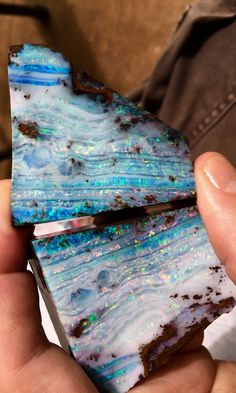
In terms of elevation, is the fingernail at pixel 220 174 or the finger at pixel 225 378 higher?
the fingernail at pixel 220 174

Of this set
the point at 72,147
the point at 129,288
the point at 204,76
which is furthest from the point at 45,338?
the point at 204,76

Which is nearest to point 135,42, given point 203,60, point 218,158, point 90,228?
point 203,60

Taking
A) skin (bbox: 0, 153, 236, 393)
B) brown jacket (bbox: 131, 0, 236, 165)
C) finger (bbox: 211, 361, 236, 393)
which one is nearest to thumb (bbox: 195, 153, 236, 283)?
skin (bbox: 0, 153, 236, 393)

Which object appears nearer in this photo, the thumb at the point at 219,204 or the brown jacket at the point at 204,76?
the thumb at the point at 219,204

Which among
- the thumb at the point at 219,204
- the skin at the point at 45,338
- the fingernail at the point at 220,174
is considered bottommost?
the skin at the point at 45,338

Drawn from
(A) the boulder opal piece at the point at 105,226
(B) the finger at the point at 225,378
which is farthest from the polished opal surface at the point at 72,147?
(B) the finger at the point at 225,378

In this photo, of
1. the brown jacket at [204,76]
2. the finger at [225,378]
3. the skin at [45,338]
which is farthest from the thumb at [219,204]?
the brown jacket at [204,76]

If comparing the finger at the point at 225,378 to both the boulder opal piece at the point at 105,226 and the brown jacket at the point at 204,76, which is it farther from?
the brown jacket at the point at 204,76

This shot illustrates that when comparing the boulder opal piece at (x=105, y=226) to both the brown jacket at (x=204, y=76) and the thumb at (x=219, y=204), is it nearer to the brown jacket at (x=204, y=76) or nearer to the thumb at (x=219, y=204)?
the thumb at (x=219, y=204)
